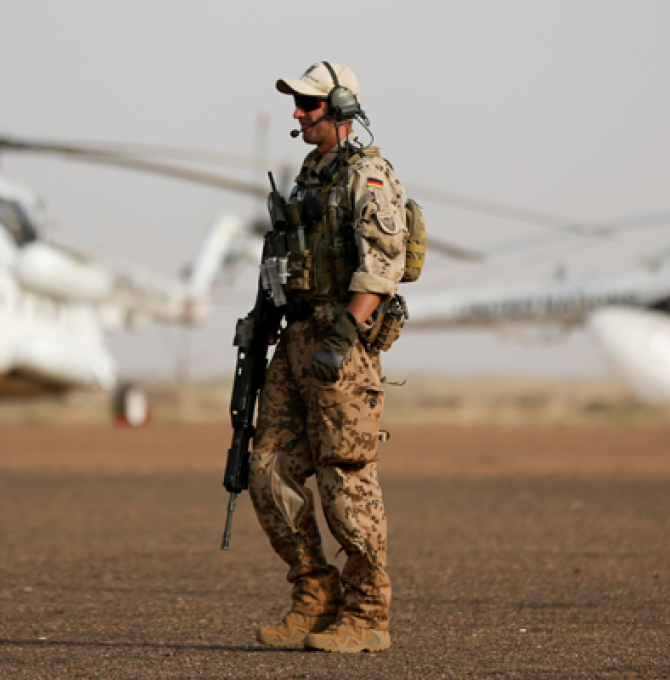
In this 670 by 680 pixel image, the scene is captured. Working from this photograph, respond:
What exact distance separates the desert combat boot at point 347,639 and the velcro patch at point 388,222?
4.15 ft

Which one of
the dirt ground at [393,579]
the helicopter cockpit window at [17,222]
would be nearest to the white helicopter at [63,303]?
the helicopter cockpit window at [17,222]

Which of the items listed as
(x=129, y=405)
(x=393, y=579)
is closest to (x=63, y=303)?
(x=129, y=405)

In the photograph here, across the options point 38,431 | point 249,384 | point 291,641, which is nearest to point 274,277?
point 249,384

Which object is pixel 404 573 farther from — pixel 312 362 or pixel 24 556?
pixel 312 362

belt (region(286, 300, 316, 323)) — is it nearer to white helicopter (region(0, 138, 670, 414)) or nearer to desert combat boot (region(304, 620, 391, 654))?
desert combat boot (region(304, 620, 391, 654))

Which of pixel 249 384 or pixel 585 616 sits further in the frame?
pixel 585 616

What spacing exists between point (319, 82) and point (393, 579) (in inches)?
113

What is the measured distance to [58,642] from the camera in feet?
13.8

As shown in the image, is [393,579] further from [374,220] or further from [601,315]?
[601,315]

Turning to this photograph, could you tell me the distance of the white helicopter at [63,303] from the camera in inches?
728

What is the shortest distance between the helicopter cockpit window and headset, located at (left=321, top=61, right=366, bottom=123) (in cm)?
1496

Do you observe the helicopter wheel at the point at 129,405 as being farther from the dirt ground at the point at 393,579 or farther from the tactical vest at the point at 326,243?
the tactical vest at the point at 326,243

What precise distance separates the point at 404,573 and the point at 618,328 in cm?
2331

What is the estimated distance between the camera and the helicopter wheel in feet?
77.4
